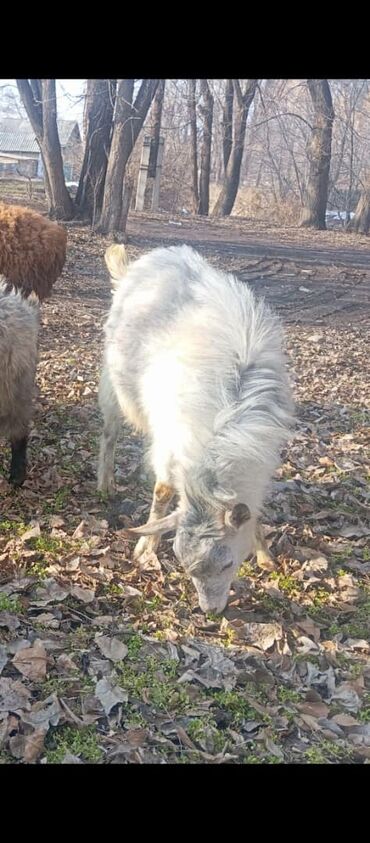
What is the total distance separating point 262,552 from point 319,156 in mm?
21555

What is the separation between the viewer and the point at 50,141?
15.7m

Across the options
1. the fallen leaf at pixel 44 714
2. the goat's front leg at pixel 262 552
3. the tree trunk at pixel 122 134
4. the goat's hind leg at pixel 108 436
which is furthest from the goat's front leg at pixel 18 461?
the tree trunk at pixel 122 134

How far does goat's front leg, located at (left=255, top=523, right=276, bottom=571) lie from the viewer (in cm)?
484

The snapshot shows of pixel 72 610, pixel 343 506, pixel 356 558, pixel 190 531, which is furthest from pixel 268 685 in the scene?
pixel 343 506

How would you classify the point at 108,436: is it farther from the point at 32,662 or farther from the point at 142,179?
the point at 142,179

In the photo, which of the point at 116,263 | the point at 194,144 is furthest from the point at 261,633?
the point at 194,144

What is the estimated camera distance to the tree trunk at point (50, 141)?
15438 mm

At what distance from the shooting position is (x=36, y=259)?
9.11m

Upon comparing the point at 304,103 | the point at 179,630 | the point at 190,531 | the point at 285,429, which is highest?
the point at 304,103

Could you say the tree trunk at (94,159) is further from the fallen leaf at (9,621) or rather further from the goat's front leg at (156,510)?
the fallen leaf at (9,621)

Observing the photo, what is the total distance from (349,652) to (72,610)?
1.50 meters
